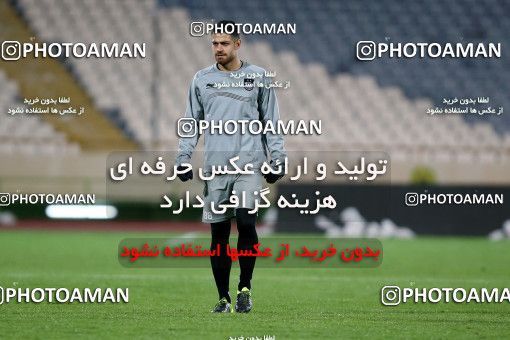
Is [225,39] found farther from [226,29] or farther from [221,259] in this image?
[221,259]

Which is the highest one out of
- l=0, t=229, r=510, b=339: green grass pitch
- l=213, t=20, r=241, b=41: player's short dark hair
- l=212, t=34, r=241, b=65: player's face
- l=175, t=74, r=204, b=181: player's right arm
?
l=213, t=20, r=241, b=41: player's short dark hair

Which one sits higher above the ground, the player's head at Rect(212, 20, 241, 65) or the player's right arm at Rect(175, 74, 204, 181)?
→ the player's head at Rect(212, 20, 241, 65)

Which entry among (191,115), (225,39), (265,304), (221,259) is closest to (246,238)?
(221,259)

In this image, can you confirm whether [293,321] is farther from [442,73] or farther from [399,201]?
[442,73]

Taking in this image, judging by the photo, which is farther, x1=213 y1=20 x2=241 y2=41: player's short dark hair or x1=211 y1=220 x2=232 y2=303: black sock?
x1=211 y1=220 x2=232 y2=303: black sock

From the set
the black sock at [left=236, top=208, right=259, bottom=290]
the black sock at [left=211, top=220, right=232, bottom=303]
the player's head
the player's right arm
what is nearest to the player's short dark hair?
the player's head

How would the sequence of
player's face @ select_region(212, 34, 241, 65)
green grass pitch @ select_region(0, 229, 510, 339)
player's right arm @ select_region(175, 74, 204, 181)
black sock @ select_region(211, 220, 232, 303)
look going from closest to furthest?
green grass pitch @ select_region(0, 229, 510, 339) → player's face @ select_region(212, 34, 241, 65) → player's right arm @ select_region(175, 74, 204, 181) → black sock @ select_region(211, 220, 232, 303)

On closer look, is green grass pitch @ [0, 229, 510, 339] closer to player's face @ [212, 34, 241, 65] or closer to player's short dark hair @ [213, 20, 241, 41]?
player's face @ [212, 34, 241, 65]

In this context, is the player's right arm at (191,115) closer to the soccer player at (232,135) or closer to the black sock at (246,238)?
the soccer player at (232,135)

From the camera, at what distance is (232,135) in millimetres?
5891

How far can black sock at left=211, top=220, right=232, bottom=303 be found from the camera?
6184 millimetres

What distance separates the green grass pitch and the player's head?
4.64 feet

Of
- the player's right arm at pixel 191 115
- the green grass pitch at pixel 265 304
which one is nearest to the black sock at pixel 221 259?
the green grass pitch at pixel 265 304

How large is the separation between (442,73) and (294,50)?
270 cm
